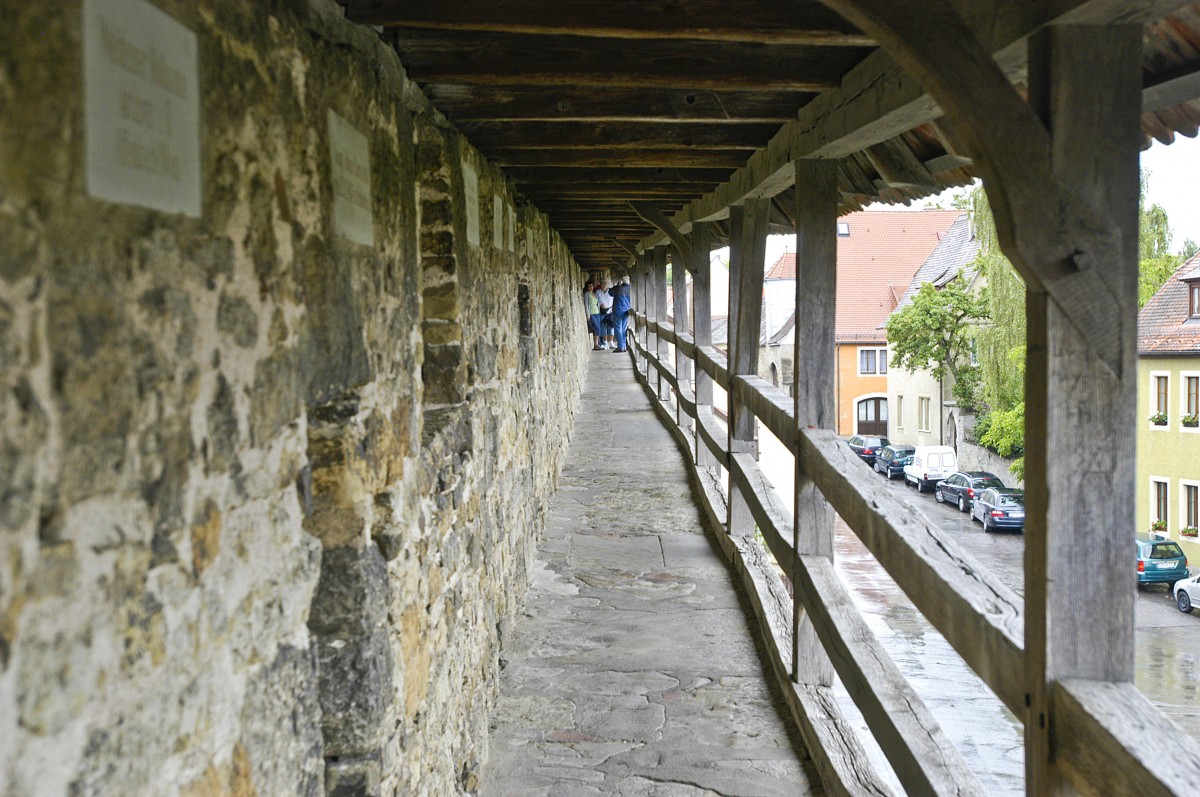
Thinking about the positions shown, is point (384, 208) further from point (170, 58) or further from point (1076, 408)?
point (1076, 408)

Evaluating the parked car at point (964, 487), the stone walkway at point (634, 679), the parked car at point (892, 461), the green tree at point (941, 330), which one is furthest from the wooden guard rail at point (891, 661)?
the green tree at point (941, 330)

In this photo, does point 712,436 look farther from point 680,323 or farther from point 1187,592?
point 1187,592

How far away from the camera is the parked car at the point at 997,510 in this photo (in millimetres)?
12305

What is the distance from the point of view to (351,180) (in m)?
2.14

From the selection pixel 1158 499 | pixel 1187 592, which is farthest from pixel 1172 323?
pixel 1158 499

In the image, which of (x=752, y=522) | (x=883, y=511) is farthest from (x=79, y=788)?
(x=752, y=522)

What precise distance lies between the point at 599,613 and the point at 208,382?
154 inches

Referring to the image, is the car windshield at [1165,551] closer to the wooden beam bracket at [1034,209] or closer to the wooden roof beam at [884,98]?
the wooden roof beam at [884,98]

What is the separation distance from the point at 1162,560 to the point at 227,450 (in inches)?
488

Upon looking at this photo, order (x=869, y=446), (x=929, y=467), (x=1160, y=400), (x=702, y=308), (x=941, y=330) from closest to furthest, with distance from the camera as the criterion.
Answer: (x=702, y=308), (x=1160, y=400), (x=929, y=467), (x=869, y=446), (x=941, y=330)

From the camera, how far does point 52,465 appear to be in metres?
1.01

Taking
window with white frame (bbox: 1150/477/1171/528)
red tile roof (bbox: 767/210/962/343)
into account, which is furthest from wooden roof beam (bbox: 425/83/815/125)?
red tile roof (bbox: 767/210/962/343)

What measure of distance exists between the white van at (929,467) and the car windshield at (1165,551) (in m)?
8.43

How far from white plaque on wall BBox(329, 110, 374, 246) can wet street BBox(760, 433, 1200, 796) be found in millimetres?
1505
